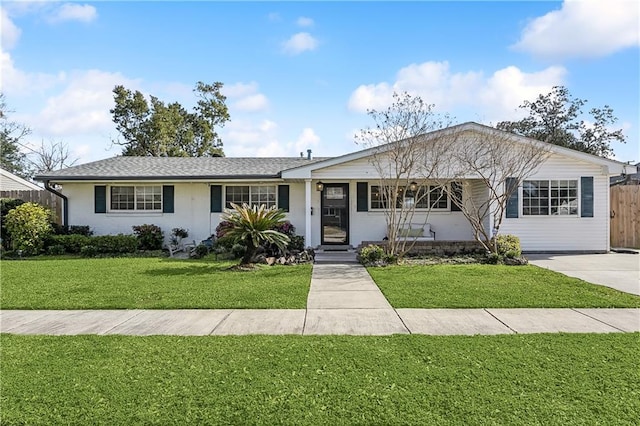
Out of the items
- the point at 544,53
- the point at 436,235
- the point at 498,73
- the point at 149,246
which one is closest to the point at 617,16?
the point at 544,53

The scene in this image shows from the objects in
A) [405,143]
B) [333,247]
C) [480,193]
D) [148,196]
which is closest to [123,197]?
[148,196]

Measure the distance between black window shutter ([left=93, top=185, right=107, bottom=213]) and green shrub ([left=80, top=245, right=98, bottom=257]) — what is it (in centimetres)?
208

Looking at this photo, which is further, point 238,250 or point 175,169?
point 175,169

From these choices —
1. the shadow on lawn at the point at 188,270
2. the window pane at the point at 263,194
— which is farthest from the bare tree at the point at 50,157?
the shadow on lawn at the point at 188,270

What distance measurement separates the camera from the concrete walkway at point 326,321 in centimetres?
497

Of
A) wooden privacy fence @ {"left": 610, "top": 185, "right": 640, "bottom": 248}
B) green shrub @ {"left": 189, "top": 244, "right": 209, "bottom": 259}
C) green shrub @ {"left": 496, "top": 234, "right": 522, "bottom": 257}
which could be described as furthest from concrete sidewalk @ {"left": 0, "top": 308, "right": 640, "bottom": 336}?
wooden privacy fence @ {"left": 610, "top": 185, "right": 640, "bottom": 248}

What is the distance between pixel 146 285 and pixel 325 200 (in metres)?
7.41

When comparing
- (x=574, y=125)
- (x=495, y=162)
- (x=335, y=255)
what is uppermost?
(x=574, y=125)

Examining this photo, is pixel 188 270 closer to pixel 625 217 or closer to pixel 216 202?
pixel 216 202

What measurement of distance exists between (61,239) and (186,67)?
7110 millimetres

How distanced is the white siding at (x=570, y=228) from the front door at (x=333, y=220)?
5.17m

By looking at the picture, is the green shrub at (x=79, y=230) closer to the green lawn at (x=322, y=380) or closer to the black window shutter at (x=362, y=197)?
the black window shutter at (x=362, y=197)

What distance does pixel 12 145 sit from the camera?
102 ft

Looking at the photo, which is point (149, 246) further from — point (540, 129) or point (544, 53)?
point (540, 129)
